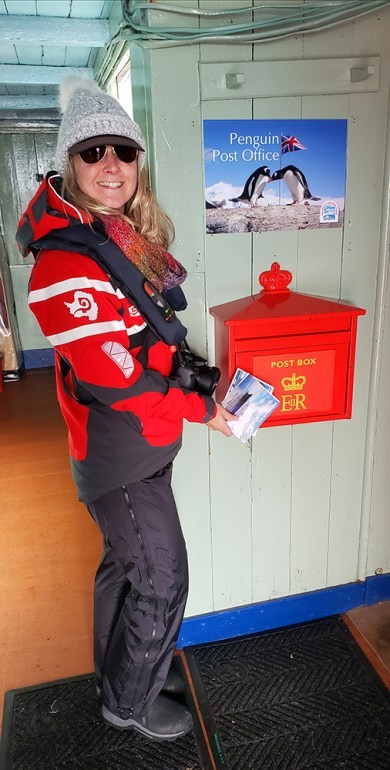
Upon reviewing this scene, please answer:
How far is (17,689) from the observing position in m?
1.95

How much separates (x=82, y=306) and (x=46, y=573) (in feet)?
5.89

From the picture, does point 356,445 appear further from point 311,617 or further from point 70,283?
point 70,283

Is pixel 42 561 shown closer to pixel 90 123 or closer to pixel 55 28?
pixel 90 123

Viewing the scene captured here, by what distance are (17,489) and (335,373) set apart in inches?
98.6

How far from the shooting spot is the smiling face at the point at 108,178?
1386 millimetres

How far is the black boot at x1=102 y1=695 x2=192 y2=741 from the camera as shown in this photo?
1720 mm

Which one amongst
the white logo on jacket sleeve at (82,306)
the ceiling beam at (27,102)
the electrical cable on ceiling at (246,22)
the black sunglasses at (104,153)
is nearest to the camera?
the white logo on jacket sleeve at (82,306)

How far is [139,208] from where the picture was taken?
152 centimetres

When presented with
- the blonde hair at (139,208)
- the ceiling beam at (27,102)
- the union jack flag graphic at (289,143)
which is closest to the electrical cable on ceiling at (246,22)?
the union jack flag graphic at (289,143)

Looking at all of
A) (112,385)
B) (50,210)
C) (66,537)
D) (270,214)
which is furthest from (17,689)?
(270,214)

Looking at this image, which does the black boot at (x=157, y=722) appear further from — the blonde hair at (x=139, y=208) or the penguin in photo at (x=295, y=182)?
the penguin in photo at (x=295, y=182)

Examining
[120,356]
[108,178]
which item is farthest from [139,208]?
[120,356]

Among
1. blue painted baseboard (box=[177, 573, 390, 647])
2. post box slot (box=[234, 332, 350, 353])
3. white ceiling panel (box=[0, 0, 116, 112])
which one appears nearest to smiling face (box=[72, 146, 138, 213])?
post box slot (box=[234, 332, 350, 353])

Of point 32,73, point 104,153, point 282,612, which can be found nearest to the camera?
point 104,153
